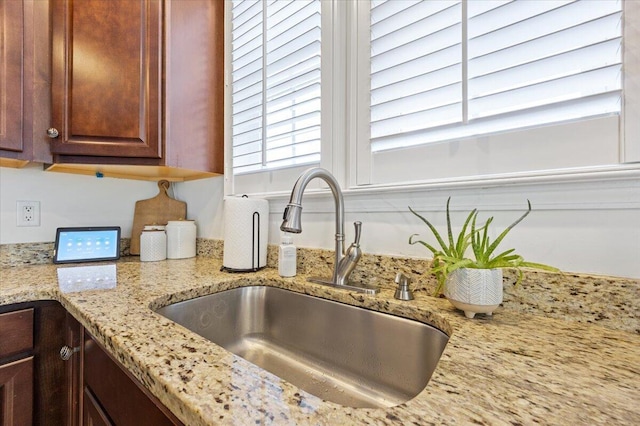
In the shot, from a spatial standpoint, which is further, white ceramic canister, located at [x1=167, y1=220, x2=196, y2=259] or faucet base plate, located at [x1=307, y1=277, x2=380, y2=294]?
white ceramic canister, located at [x1=167, y1=220, x2=196, y2=259]

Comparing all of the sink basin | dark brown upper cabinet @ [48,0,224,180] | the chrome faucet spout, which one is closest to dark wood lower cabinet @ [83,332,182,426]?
the sink basin

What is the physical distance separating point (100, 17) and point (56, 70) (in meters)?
0.28

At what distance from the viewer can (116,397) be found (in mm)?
582

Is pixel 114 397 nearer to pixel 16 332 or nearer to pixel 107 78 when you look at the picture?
pixel 16 332

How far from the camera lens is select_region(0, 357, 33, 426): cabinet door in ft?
2.51

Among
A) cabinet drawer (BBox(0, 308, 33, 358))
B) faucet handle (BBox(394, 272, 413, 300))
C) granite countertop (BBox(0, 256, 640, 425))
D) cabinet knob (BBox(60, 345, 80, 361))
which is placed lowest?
cabinet knob (BBox(60, 345, 80, 361))

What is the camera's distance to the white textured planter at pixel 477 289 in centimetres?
60

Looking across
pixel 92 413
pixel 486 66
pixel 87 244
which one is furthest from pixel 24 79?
pixel 486 66

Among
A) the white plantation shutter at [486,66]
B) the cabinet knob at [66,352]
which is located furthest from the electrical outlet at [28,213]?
the white plantation shutter at [486,66]

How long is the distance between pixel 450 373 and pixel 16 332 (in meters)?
1.10

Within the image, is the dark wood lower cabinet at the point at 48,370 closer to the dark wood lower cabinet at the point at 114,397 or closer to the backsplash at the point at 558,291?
the dark wood lower cabinet at the point at 114,397

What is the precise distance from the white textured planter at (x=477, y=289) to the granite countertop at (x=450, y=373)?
0.04 metres

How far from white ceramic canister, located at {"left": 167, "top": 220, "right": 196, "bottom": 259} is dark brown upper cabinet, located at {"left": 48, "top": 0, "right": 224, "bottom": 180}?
33 cm

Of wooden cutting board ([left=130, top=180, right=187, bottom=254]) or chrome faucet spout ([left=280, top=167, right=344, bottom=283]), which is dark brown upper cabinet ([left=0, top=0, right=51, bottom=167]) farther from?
chrome faucet spout ([left=280, top=167, right=344, bottom=283])
